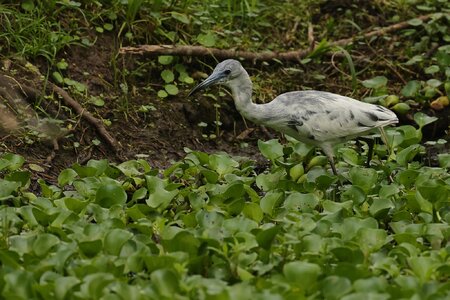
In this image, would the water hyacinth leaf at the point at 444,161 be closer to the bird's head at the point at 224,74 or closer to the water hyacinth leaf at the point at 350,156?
the water hyacinth leaf at the point at 350,156

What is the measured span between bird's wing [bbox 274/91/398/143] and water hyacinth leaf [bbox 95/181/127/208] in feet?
4.63

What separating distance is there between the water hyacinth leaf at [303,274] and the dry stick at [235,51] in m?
3.90

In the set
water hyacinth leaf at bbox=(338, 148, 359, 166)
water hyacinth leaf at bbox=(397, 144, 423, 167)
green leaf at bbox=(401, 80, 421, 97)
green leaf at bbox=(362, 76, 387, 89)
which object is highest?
water hyacinth leaf at bbox=(397, 144, 423, 167)

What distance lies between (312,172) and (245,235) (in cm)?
174

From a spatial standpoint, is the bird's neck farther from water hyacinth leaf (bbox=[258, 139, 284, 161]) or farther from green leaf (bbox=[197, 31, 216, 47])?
green leaf (bbox=[197, 31, 216, 47])

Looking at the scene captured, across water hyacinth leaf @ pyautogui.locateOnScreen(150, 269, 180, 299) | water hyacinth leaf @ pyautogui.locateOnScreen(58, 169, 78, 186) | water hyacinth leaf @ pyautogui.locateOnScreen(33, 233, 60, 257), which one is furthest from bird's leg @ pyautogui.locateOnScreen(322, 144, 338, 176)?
water hyacinth leaf @ pyautogui.locateOnScreen(150, 269, 180, 299)

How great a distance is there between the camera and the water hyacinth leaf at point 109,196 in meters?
6.54

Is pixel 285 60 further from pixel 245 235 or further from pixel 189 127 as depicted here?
pixel 245 235

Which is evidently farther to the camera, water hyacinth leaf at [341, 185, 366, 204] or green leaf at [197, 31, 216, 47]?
green leaf at [197, 31, 216, 47]

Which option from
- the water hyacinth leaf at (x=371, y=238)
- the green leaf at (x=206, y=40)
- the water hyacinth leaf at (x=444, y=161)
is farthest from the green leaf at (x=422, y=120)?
the water hyacinth leaf at (x=371, y=238)

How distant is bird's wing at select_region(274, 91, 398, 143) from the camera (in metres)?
7.40

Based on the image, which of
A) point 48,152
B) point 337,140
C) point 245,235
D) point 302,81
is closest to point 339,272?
point 245,235

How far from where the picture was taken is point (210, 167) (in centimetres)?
736

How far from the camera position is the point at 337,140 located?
7516 mm
